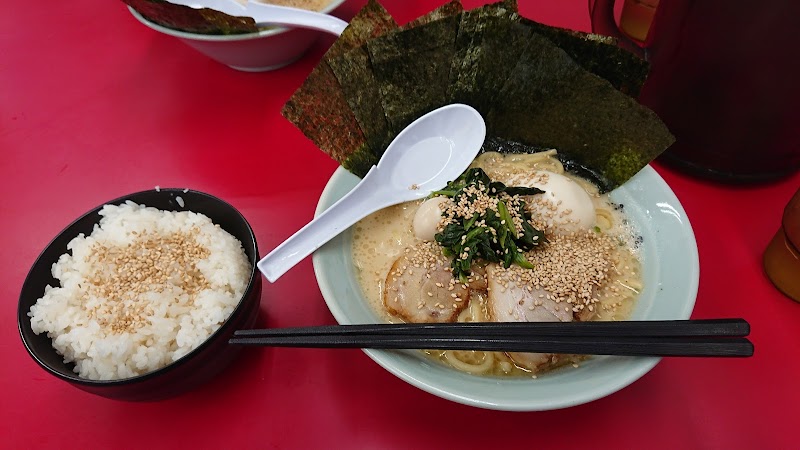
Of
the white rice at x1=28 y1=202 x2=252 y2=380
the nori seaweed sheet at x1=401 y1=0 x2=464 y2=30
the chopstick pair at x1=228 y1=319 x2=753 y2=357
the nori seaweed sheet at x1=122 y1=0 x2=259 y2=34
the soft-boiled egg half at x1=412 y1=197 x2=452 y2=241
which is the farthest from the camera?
the nori seaweed sheet at x1=122 y1=0 x2=259 y2=34

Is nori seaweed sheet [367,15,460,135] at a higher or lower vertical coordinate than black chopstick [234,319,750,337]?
higher

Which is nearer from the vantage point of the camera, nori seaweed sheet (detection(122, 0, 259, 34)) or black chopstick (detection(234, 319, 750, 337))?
black chopstick (detection(234, 319, 750, 337))

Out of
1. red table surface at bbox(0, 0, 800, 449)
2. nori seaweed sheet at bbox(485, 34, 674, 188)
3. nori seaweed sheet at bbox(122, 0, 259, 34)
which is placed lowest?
red table surface at bbox(0, 0, 800, 449)

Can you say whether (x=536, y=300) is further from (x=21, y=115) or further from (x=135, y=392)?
(x=21, y=115)

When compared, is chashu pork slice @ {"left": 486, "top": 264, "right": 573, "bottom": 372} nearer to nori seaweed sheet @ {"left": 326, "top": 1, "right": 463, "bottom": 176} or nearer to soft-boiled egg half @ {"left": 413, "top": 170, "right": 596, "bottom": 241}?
soft-boiled egg half @ {"left": 413, "top": 170, "right": 596, "bottom": 241}

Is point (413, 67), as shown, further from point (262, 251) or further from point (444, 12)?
point (262, 251)

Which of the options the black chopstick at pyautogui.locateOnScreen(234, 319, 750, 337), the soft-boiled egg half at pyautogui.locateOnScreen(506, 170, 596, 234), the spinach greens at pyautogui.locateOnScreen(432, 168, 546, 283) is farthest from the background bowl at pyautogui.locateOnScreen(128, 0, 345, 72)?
the black chopstick at pyautogui.locateOnScreen(234, 319, 750, 337)

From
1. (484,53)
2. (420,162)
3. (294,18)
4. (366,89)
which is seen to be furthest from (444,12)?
(294,18)
